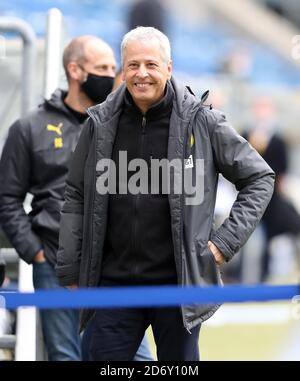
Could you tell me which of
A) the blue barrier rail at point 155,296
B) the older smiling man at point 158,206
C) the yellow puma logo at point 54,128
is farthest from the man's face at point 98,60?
the blue barrier rail at point 155,296

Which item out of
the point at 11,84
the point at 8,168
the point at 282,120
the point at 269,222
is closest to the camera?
the point at 8,168

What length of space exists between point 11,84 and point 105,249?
2.73m

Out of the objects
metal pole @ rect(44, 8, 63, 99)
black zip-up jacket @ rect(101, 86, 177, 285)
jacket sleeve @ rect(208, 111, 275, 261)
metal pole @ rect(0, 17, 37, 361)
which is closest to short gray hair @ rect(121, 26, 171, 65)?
black zip-up jacket @ rect(101, 86, 177, 285)

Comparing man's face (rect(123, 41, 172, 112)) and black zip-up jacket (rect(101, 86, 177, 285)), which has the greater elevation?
man's face (rect(123, 41, 172, 112))

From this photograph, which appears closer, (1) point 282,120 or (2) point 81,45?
(2) point 81,45

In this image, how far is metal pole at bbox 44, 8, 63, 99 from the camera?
6.80 m

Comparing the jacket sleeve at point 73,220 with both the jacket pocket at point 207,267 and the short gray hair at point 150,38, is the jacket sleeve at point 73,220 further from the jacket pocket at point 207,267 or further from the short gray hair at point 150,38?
the jacket pocket at point 207,267

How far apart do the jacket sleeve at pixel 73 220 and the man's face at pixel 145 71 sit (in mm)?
307

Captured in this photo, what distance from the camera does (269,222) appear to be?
1296 cm

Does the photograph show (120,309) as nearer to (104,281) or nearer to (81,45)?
(104,281)

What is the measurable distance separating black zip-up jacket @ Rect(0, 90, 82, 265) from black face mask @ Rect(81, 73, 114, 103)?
0.25 meters

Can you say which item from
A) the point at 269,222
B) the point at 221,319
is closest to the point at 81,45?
the point at 221,319

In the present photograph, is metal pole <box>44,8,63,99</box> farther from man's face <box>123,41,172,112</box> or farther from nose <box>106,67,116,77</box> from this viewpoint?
man's face <box>123,41,172,112</box>

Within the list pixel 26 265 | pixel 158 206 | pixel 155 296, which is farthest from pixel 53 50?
pixel 155 296
